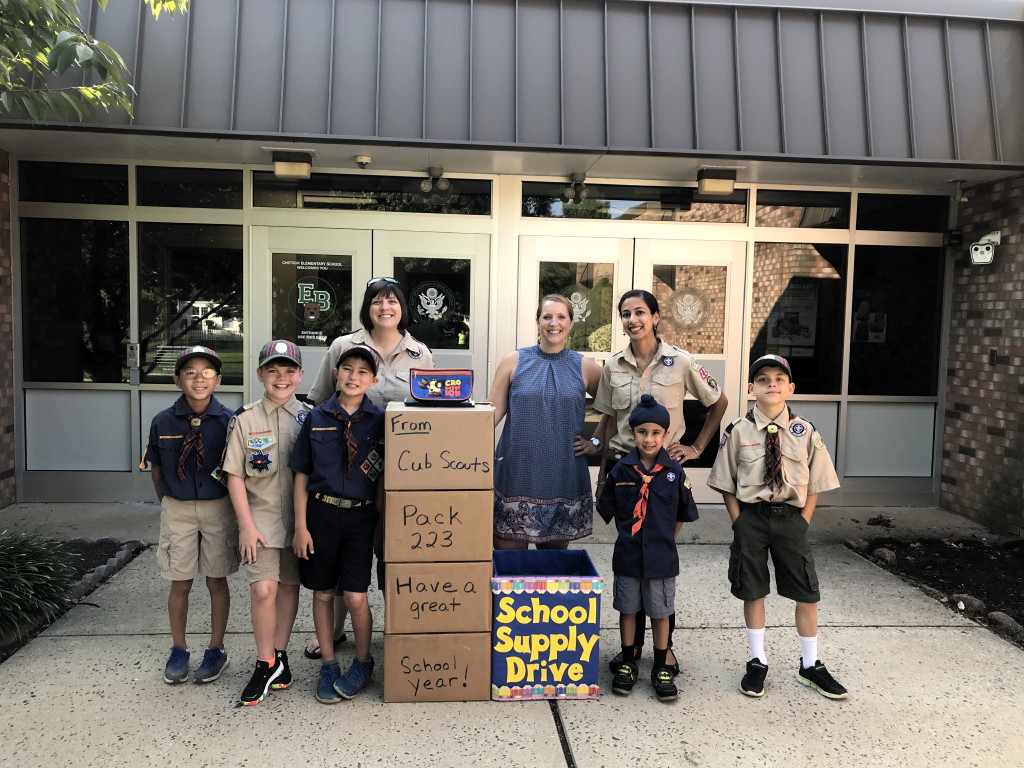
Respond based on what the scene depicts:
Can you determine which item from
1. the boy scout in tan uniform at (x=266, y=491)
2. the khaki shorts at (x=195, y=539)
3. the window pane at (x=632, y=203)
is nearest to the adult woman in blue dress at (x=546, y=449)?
the boy scout in tan uniform at (x=266, y=491)

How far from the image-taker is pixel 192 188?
5773 mm

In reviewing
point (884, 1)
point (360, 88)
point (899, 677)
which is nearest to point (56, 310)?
point (360, 88)

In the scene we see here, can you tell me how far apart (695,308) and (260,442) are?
4227 mm

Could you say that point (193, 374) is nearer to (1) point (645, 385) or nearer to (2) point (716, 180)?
(1) point (645, 385)

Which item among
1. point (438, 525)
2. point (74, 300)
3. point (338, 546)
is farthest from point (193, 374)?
point (74, 300)

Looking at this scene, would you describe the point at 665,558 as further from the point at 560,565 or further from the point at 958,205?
the point at 958,205

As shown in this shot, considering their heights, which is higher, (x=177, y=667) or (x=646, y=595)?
(x=646, y=595)

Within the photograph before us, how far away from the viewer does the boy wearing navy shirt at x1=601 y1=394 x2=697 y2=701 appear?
306cm

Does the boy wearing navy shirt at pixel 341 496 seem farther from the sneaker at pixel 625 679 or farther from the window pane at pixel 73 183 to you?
the window pane at pixel 73 183

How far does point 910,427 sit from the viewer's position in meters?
6.42

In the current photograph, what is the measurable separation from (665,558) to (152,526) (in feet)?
13.5

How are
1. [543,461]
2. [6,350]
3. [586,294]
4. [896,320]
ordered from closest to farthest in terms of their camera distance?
[543,461] < [6,350] < [586,294] < [896,320]

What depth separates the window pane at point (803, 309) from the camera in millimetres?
6188

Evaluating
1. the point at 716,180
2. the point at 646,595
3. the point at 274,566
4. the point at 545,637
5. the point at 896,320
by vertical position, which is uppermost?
the point at 716,180
